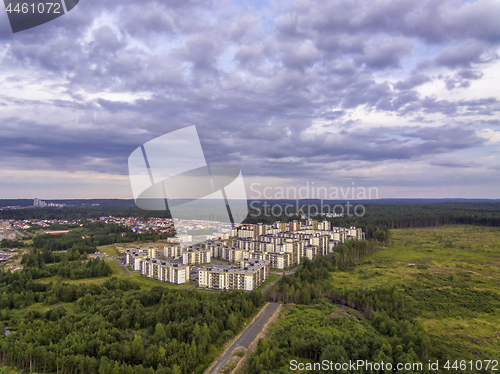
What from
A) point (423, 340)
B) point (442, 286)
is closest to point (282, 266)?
point (442, 286)

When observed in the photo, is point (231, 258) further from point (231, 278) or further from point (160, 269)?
point (231, 278)

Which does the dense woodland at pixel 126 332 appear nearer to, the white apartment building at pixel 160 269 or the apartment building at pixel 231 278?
the apartment building at pixel 231 278

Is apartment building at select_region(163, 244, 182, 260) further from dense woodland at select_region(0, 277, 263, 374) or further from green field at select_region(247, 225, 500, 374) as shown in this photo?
green field at select_region(247, 225, 500, 374)

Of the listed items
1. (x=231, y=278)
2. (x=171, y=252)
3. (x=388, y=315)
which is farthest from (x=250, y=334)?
(x=171, y=252)

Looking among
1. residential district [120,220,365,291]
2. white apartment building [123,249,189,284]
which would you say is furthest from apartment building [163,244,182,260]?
white apartment building [123,249,189,284]

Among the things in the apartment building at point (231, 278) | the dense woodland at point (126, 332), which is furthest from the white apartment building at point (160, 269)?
the dense woodland at point (126, 332)

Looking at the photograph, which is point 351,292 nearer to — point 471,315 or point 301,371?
point 471,315
